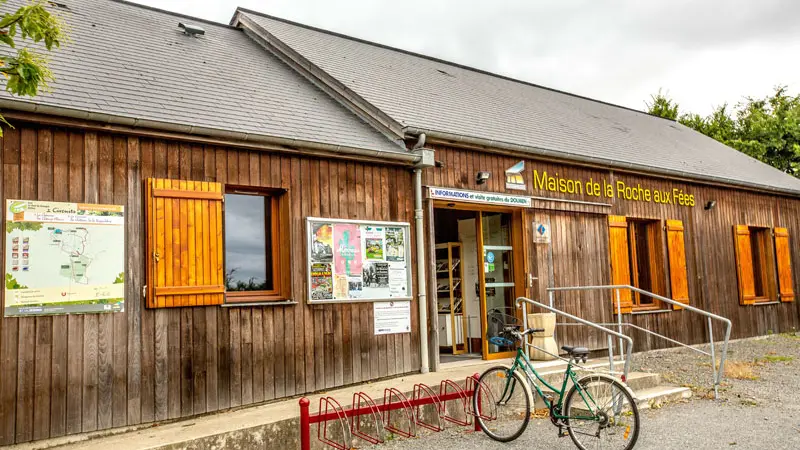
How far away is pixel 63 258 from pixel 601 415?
498 centimetres

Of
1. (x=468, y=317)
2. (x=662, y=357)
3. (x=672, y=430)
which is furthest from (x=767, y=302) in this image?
(x=672, y=430)

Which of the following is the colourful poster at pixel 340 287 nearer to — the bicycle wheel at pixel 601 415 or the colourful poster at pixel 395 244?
the colourful poster at pixel 395 244

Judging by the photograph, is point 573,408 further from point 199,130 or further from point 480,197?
point 199,130

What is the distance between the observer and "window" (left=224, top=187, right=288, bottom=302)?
7.71 m

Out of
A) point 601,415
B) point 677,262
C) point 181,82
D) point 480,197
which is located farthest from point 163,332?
point 677,262

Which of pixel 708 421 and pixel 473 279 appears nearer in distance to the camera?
pixel 708 421

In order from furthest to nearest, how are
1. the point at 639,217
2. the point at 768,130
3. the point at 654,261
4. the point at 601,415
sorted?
1. the point at 768,130
2. the point at 654,261
3. the point at 639,217
4. the point at 601,415

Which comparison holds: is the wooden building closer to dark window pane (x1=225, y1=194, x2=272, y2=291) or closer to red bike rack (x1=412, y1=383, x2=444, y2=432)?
dark window pane (x1=225, y1=194, x2=272, y2=291)

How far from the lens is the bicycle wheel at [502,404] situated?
6438 mm

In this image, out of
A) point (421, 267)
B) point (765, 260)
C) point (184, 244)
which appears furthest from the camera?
point (765, 260)

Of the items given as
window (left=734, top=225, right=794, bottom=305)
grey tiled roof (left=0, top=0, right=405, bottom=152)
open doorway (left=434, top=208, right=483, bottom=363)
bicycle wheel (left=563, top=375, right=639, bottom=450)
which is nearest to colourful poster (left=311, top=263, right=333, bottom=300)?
grey tiled roof (left=0, top=0, right=405, bottom=152)

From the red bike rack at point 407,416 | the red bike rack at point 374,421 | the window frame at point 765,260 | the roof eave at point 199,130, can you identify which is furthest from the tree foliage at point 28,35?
the window frame at point 765,260

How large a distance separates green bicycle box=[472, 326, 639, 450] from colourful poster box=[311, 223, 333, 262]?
2.41 meters

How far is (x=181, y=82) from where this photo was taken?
8438 millimetres
